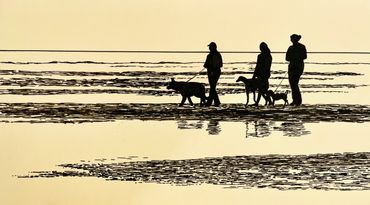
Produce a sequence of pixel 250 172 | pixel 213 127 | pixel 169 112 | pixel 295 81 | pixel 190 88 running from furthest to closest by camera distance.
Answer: pixel 295 81
pixel 190 88
pixel 169 112
pixel 213 127
pixel 250 172

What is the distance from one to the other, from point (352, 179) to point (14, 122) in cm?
841

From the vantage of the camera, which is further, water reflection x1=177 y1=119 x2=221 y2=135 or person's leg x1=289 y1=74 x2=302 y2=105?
person's leg x1=289 y1=74 x2=302 y2=105

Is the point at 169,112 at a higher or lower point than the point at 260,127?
higher

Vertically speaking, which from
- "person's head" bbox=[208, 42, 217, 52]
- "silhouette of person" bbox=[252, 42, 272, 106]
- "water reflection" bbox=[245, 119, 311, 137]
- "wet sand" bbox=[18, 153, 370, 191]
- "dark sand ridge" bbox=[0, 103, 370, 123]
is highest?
"person's head" bbox=[208, 42, 217, 52]

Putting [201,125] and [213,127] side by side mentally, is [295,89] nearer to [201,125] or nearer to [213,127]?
[201,125]

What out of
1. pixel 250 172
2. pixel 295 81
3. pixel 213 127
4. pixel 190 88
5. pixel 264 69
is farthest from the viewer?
pixel 295 81

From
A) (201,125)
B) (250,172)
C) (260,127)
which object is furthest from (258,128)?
(250,172)

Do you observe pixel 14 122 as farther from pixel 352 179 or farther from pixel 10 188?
pixel 352 179

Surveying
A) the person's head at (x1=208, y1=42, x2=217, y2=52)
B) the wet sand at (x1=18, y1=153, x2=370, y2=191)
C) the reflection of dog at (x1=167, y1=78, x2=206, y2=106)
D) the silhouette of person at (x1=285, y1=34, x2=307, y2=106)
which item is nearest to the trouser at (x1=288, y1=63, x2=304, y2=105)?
the silhouette of person at (x1=285, y1=34, x2=307, y2=106)

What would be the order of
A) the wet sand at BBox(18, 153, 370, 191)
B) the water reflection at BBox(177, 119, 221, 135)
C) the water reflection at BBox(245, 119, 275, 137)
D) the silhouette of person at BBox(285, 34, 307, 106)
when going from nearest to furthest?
the wet sand at BBox(18, 153, 370, 191)
the water reflection at BBox(245, 119, 275, 137)
the water reflection at BBox(177, 119, 221, 135)
the silhouette of person at BBox(285, 34, 307, 106)

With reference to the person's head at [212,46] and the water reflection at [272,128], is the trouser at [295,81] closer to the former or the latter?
the person's head at [212,46]

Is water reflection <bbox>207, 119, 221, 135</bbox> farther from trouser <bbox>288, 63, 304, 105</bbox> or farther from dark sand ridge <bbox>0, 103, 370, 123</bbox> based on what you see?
trouser <bbox>288, 63, 304, 105</bbox>

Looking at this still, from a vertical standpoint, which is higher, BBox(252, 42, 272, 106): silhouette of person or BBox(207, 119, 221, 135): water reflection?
BBox(252, 42, 272, 106): silhouette of person

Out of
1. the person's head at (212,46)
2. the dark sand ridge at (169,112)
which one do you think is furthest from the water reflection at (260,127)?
the person's head at (212,46)
